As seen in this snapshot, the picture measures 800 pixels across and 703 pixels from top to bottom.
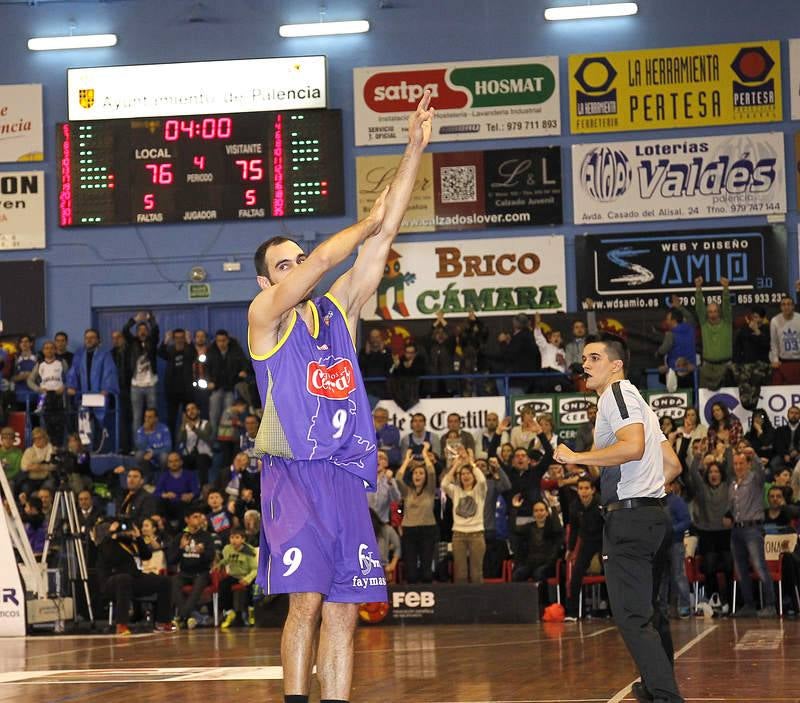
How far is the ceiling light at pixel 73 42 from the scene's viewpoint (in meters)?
25.6

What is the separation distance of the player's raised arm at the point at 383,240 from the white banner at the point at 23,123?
20736 millimetres

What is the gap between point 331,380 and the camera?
5.96m

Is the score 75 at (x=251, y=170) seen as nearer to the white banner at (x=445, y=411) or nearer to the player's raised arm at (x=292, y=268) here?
the white banner at (x=445, y=411)

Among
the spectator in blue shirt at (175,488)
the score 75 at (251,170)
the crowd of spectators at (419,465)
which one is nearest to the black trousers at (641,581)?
the crowd of spectators at (419,465)

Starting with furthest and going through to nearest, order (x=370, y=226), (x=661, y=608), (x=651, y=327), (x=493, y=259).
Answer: (x=493, y=259)
(x=651, y=327)
(x=661, y=608)
(x=370, y=226)

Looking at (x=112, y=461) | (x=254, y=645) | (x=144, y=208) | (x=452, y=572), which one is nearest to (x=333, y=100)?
(x=144, y=208)

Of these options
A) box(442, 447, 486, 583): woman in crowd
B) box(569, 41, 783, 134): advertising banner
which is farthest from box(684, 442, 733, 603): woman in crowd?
box(569, 41, 783, 134): advertising banner

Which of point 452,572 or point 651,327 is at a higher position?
point 651,327

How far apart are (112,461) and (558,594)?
9.15m

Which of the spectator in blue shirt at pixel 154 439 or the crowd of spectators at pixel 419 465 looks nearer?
the crowd of spectators at pixel 419 465

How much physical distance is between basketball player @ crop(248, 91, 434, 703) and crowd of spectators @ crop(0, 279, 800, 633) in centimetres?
1103

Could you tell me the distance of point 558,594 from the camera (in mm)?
17438

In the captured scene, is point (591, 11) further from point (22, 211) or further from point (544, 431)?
point (22, 211)

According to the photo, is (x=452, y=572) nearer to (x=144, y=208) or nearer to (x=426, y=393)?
(x=426, y=393)
